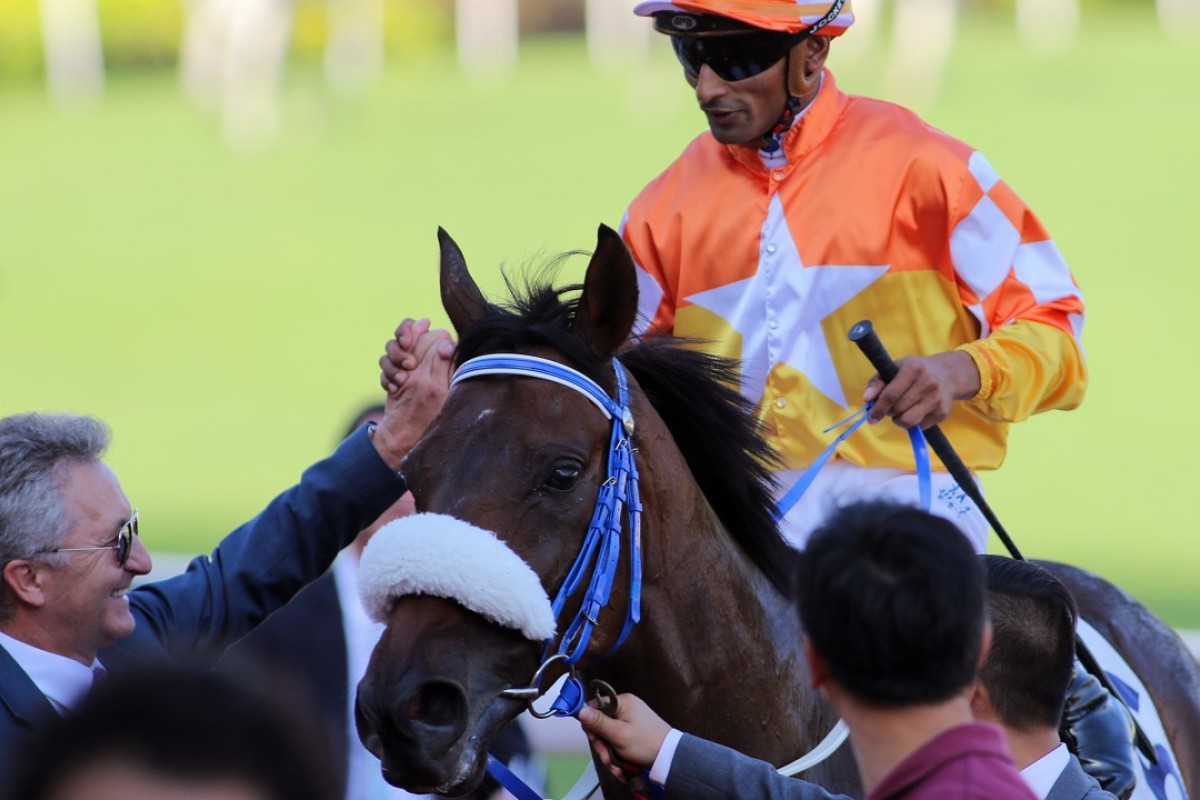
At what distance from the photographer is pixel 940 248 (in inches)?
118

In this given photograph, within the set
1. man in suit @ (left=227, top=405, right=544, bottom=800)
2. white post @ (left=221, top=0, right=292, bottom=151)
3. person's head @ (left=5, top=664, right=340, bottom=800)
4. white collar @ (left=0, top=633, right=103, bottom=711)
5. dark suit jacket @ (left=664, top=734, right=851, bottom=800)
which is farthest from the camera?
white post @ (left=221, top=0, right=292, bottom=151)

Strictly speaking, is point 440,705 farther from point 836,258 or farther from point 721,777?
point 836,258

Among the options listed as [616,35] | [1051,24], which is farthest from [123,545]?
[616,35]

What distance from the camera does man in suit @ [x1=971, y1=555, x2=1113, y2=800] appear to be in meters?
2.25

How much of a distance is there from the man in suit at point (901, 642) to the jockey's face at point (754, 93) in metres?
1.45

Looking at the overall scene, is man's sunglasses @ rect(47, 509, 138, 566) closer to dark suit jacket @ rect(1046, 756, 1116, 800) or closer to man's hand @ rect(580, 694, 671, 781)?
man's hand @ rect(580, 694, 671, 781)

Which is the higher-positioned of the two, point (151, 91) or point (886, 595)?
point (886, 595)

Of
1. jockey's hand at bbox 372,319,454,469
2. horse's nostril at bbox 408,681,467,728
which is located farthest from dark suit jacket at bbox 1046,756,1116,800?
jockey's hand at bbox 372,319,454,469

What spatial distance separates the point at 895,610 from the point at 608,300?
92 cm

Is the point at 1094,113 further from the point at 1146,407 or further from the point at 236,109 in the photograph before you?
the point at 236,109

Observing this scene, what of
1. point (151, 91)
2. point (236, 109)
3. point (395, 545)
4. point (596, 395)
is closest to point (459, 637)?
point (395, 545)

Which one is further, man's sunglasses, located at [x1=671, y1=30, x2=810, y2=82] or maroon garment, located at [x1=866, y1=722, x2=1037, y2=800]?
man's sunglasses, located at [x1=671, y1=30, x2=810, y2=82]

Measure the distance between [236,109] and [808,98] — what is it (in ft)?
67.6

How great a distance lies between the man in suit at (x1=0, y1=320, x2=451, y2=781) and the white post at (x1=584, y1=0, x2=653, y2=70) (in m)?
20.3
